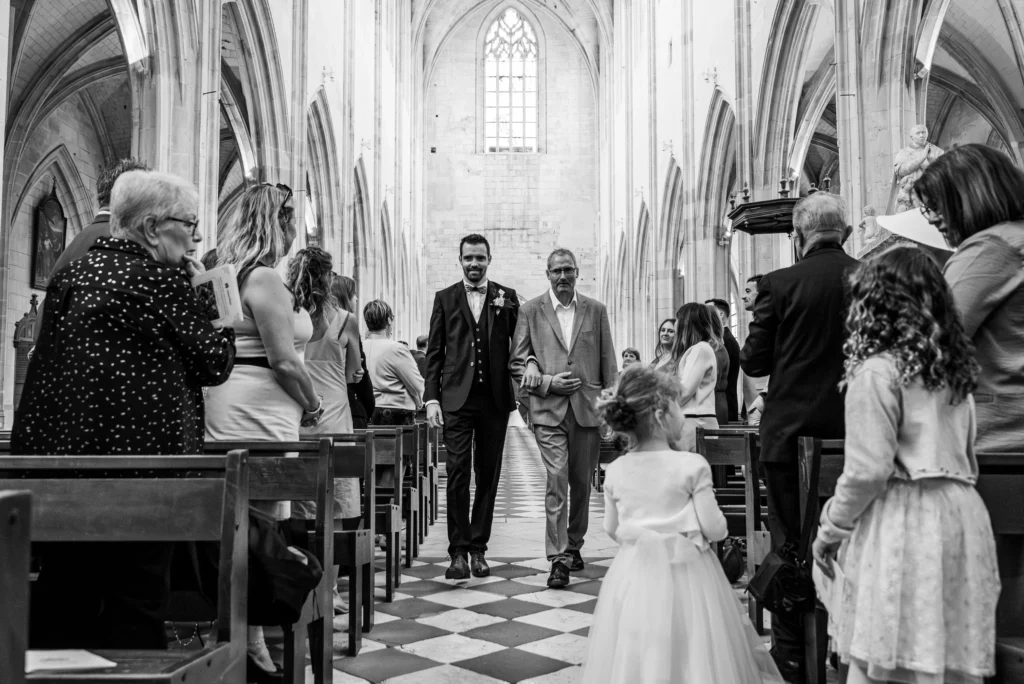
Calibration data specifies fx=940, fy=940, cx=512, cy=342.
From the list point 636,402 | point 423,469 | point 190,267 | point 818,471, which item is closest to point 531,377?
point 423,469

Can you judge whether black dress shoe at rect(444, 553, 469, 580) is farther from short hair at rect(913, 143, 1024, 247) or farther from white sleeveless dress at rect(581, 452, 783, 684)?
short hair at rect(913, 143, 1024, 247)

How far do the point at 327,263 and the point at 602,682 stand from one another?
241cm

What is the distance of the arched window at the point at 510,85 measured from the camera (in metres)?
29.4

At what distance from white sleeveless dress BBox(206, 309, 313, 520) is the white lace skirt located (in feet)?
6.25

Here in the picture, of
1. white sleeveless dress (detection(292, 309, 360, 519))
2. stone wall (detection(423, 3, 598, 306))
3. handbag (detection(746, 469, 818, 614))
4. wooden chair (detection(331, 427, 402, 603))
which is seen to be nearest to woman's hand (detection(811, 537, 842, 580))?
handbag (detection(746, 469, 818, 614))

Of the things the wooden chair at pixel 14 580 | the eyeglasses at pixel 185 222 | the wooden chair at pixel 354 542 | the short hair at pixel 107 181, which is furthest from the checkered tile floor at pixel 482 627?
the wooden chair at pixel 14 580

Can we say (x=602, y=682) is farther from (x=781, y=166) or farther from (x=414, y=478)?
(x=781, y=166)

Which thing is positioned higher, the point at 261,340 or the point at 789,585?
the point at 261,340

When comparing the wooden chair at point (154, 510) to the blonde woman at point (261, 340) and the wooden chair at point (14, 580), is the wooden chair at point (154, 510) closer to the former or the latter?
the wooden chair at point (14, 580)

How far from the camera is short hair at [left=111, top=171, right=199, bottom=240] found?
2289 mm

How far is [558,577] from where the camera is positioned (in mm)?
4629

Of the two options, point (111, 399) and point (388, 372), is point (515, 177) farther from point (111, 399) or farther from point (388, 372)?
point (111, 399)

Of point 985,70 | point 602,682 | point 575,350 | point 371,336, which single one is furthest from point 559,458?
point 985,70

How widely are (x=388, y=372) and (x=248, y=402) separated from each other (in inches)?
126
